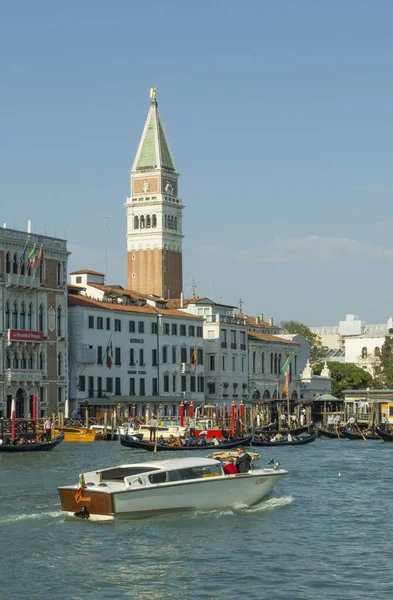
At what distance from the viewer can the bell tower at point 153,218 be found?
118 meters

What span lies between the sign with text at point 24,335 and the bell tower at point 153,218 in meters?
45.0

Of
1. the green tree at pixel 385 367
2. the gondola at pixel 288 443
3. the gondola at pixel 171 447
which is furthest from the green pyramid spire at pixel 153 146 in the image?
the gondola at pixel 171 447

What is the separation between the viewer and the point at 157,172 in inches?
4656

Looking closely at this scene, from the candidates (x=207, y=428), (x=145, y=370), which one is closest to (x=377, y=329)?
(x=145, y=370)

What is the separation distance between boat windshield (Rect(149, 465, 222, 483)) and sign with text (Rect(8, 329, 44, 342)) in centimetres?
4070

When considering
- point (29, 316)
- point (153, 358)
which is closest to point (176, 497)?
point (29, 316)

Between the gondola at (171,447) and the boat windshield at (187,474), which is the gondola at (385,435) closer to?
the gondola at (171,447)

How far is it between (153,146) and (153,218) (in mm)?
6612

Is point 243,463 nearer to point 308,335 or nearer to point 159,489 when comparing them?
point 159,489

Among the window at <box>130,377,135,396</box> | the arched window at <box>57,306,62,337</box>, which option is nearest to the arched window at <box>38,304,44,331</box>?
the arched window at <box>57,306,62,337</box>

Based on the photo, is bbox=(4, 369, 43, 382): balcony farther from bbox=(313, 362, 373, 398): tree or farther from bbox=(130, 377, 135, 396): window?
bbox=(313, 362, 373, 398): tree

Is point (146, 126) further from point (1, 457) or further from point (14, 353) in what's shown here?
point (1, 457)

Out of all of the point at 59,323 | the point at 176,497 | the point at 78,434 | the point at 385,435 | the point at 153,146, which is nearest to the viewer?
the point at 176,497

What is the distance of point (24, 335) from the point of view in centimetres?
7169
